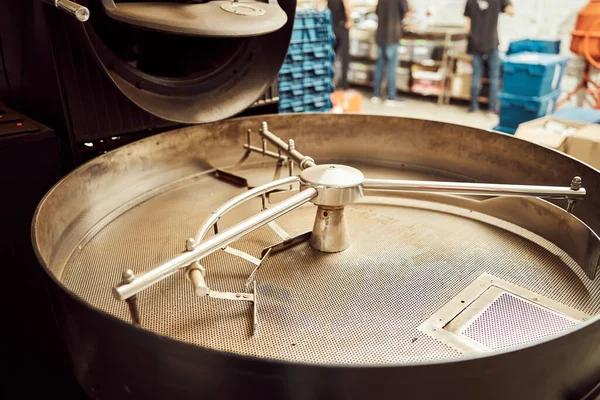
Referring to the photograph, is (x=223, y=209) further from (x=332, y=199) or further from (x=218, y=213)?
(x=332, y=199)

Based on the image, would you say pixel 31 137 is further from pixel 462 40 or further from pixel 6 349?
pixel 462 40

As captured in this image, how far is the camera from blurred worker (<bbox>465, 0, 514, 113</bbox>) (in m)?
4.67

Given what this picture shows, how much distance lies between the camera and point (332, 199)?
0.90 metres

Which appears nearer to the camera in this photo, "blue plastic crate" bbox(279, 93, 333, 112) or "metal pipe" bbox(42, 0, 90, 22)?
"metal pipe" bbox(42, 0, 90, 22)

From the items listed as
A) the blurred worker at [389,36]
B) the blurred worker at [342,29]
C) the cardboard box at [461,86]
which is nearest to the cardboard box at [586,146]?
the cardboard box at [461,86]

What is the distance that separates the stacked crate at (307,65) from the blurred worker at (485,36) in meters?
2.35

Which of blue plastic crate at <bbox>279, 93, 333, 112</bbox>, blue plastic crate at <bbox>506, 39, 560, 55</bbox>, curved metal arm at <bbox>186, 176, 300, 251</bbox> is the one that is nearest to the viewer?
curved metal arm at <bbox>186, 176, 300, 251</bbox>

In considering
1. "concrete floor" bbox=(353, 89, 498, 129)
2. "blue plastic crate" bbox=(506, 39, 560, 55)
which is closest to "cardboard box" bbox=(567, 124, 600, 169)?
"blue plastic crate" bbox=(506, 39, 560, 55)

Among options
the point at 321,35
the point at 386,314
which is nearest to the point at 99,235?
the point at 386,314

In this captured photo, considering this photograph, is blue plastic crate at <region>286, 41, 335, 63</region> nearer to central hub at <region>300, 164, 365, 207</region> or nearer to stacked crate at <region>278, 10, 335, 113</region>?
stacked crate at <region>278, 10, 335, 113</region>

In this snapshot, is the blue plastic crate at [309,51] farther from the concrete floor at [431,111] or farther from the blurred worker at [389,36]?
the blurred worker at [389,36]

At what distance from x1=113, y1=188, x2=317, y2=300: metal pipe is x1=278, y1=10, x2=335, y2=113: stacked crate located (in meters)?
2.16

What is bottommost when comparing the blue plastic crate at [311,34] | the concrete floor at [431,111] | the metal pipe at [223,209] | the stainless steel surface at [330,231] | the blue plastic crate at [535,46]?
the concrete floor at [431,111]

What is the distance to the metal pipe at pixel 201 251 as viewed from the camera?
60 cm
